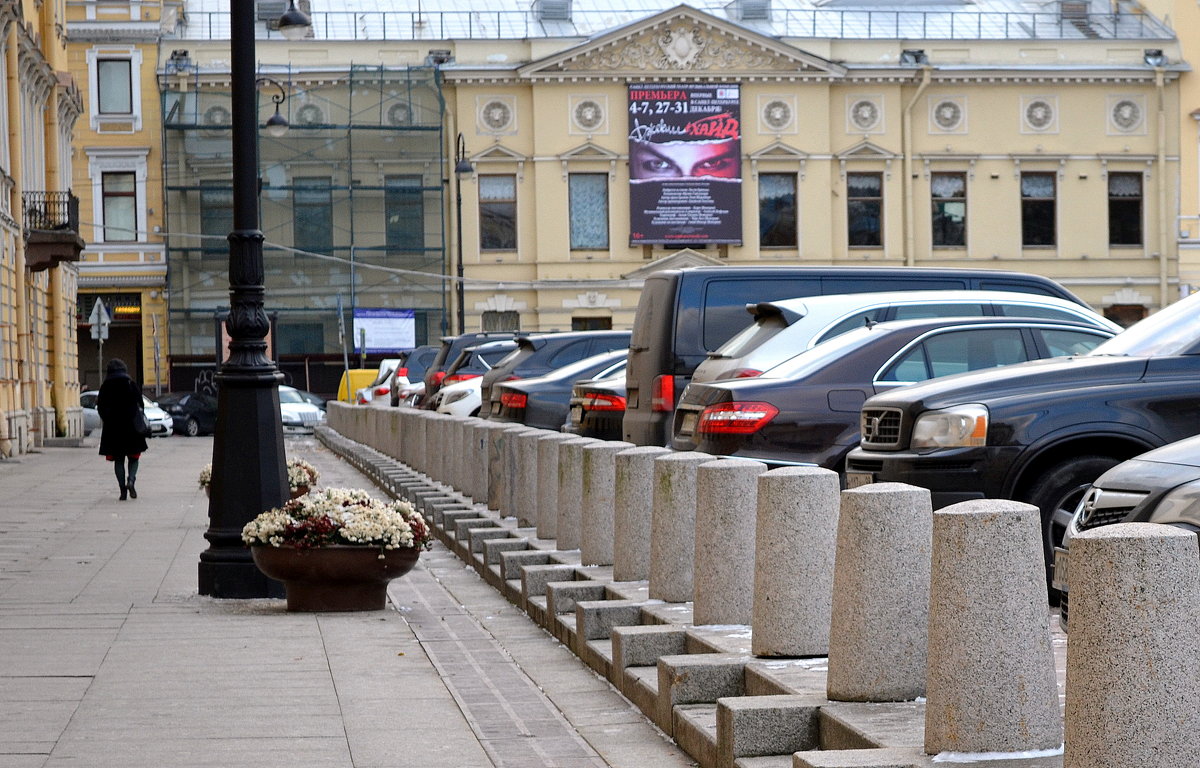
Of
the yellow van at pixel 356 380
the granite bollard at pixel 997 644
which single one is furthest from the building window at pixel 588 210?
the granite bollard at pixel 997 644

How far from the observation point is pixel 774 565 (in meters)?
6.44

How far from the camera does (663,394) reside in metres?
13.2

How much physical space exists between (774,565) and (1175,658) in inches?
107

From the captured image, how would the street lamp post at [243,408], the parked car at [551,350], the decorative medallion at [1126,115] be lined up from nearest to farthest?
the street lamp post at [243,408], the parked car at [551,350], the decorative medallion at [1126,115]

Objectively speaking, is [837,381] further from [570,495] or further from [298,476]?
[298,476]

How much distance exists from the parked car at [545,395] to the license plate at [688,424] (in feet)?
25.1

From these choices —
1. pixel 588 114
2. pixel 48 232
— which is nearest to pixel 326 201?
pixel 588 114

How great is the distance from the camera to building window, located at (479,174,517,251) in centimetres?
5528

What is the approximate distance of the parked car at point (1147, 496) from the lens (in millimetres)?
5820

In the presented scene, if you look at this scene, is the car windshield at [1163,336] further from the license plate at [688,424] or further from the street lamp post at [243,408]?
the street lamp post at [243,408]

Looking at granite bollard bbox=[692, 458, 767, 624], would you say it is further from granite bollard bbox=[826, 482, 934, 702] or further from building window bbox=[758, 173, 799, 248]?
building window bbox=[758, 173, 799, 248]

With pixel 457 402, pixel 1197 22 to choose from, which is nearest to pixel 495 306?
pixel 1197 22

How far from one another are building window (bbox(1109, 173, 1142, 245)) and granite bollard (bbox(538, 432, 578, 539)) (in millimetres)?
48484

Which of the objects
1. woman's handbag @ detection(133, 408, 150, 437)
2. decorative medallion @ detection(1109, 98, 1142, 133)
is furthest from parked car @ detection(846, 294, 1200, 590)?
decorative medallion @ detection(1109, 98, 1142, 133)
